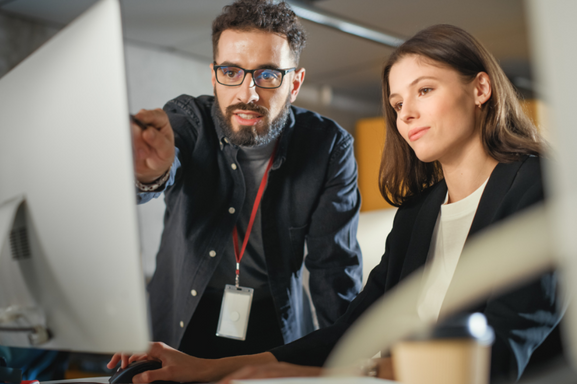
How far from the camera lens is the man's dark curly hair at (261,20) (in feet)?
4.78

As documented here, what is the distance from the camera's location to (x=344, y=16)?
384 centimetres

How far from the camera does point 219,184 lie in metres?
1.56

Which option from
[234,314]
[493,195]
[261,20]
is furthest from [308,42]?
[493,195]

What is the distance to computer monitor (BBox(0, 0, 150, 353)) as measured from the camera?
0.55 meters

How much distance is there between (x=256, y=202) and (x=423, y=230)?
562mm

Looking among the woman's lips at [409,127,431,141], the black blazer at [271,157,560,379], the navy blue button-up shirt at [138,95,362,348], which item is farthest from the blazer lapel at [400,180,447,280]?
the navy blue button-up shirt at [138,95,362,348]

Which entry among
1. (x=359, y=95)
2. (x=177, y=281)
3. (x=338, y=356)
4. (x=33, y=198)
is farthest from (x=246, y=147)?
(x=359, y=95)

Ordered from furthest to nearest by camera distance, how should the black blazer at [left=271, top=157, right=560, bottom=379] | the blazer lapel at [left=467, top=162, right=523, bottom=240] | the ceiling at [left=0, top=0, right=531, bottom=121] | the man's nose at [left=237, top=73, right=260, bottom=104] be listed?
the ceiling at [left=0, top=0, right=531, bottom=121]
the man's nose at [left=237, top=73, right=260, bottom=104]
the blazer lapel at [left=467, top=162, right=523, bottom=240]
the black blazer at [left=271, top=157, right=560, bottom=379]

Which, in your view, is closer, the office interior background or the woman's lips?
the woman's lips

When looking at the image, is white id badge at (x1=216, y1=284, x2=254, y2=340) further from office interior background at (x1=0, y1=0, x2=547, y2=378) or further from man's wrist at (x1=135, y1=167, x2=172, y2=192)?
office interior background at (x1=0, y1=0, x2=547, y2=378)

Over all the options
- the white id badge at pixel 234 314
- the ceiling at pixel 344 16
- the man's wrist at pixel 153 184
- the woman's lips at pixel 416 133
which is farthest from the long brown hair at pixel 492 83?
the ceiling at pixel 344 16

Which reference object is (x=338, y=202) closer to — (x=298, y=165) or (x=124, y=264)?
(x=298, y=165)

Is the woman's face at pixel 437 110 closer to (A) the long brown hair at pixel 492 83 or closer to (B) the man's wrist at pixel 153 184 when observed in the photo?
(A) the long brown hair at pixel 492 83

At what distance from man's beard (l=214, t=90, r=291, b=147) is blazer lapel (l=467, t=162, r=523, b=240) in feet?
2.26
